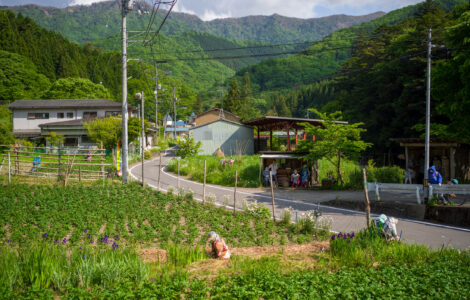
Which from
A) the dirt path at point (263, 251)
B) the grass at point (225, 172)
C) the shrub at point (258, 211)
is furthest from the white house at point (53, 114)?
the dirt path at point (263, 251)

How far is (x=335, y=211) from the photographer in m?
14.6

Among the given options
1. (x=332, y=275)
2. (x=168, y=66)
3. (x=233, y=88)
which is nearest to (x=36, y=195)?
(x=332, y=275)

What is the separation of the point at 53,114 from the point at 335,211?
43148 millimetres

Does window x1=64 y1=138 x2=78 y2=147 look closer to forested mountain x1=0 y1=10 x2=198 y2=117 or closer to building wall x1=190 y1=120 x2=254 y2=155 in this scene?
forested mountain x1=0 y1=10 x2=198 y2=117

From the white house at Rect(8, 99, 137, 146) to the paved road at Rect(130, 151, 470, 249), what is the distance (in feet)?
77.9

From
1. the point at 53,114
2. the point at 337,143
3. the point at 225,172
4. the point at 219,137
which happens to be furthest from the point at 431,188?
the point at 53,114

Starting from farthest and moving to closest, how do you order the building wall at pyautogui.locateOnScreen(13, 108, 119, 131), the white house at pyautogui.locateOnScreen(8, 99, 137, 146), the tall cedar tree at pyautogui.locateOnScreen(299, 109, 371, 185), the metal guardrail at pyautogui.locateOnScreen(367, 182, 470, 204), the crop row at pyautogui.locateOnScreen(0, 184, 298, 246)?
1. the building wall at pyautogui.locateOnScreen(13, 108, 119, 131)
2. the white house at pyautogui.locateOnScreen(8, 99, 137, 146)
3. the tall cedar tree at pyautogui.locateOnScreen(299, 109, 371, 185)
4. the metal guardrail at pyautogui.locateOnScreen(367, 182, 470, 204)
5. the crop row at pyautogui.locateOnScreen(0, 184, 298, 246)

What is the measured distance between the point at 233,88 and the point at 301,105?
4087cm

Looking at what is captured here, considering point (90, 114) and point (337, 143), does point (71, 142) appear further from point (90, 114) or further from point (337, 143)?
point (337, 143)

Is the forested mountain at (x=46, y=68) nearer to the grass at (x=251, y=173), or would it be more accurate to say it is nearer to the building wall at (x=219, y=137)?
the building wall at (x=219, y=137)

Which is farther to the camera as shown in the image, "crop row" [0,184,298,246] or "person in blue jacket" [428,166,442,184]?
"person in blue jacket" [428,166,442,184]

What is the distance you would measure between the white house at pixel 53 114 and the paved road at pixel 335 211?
23.8 meters

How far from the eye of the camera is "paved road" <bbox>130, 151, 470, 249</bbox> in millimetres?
10242

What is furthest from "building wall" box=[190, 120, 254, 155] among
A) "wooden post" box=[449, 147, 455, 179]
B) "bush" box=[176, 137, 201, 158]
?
"wooden post" box=[449, 147, 455, 179]
